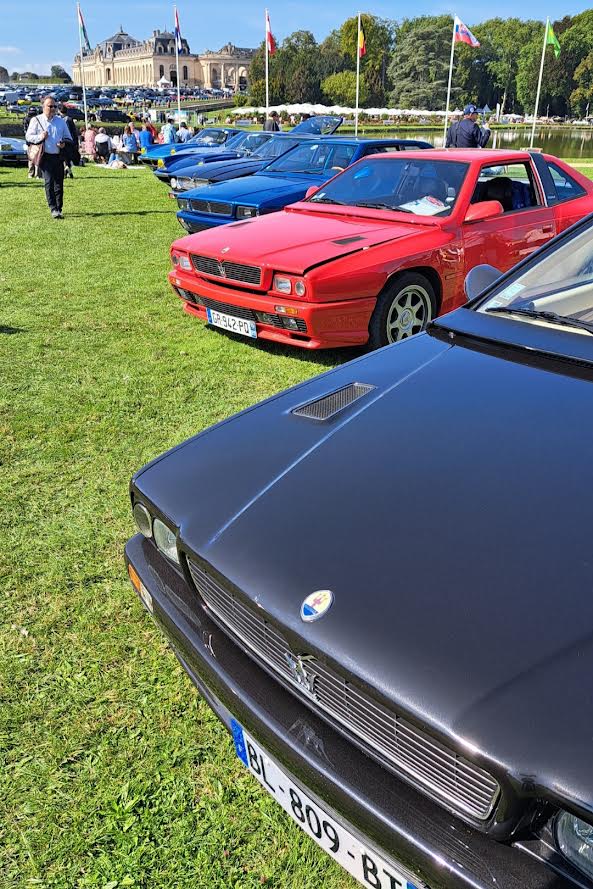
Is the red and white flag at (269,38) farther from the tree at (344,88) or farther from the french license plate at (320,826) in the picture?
the tree at (344,88)

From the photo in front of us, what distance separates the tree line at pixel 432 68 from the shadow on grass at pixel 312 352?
8100 cm

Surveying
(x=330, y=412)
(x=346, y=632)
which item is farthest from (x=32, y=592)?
(x=346, y=632)

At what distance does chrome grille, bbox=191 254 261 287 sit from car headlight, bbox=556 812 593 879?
4.15 metres

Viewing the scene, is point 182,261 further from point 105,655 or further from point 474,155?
point 105,655

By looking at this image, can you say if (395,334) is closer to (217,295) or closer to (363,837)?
(217,295)

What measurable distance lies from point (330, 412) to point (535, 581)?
36.6 inches

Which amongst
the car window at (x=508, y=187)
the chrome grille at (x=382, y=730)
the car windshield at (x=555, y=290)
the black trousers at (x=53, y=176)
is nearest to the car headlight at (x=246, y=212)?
the car window at (x=508, y=187)

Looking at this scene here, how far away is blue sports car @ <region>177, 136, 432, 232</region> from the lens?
7.81 m

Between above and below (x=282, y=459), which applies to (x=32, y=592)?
below

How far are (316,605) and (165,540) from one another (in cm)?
66

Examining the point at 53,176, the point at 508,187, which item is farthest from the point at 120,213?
the point at 508,187

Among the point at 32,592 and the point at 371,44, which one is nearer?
the point at 32,592

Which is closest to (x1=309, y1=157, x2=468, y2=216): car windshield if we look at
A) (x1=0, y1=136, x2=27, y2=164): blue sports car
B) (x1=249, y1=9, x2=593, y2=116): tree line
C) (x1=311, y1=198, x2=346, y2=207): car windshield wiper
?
(x1=311, y1=198, x2=346, y2=207): car windshield wiper

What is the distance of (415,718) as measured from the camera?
3.84ft
